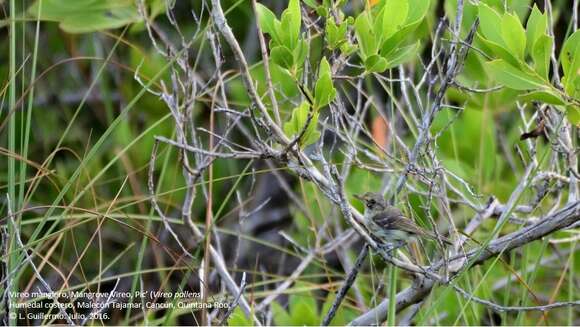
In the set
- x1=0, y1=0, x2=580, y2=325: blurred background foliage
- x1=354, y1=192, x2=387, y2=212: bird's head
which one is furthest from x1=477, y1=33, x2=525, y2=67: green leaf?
x1=0, y1=0, x2=580, y2=325: blurred background foliage

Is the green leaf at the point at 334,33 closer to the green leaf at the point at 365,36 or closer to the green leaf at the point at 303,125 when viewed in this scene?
the green leaf at the point at 365,36

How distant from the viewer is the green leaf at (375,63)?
2500 mm

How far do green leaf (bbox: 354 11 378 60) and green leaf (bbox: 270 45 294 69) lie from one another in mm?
196

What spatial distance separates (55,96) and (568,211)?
3684 mm

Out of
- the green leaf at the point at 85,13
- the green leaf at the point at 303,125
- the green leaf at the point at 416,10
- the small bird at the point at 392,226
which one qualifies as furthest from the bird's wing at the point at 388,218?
the green leaf at the point at 85,13

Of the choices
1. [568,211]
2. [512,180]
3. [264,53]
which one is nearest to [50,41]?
[512,180]

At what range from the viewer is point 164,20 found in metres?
5.78

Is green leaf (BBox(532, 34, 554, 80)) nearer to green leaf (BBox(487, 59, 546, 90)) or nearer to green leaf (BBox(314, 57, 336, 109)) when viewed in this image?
green leaf (BBox(487, 59, 546, 90))

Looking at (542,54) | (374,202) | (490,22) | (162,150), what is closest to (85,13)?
(162,150)

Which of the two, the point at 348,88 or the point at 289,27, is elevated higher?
the point at 289,27

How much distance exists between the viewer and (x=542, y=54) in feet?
8.06

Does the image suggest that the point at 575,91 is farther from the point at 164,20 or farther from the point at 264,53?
the point at 164,20

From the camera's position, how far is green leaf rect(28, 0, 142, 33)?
3707mm

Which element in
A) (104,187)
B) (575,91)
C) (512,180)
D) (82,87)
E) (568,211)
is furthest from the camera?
(82,87)
